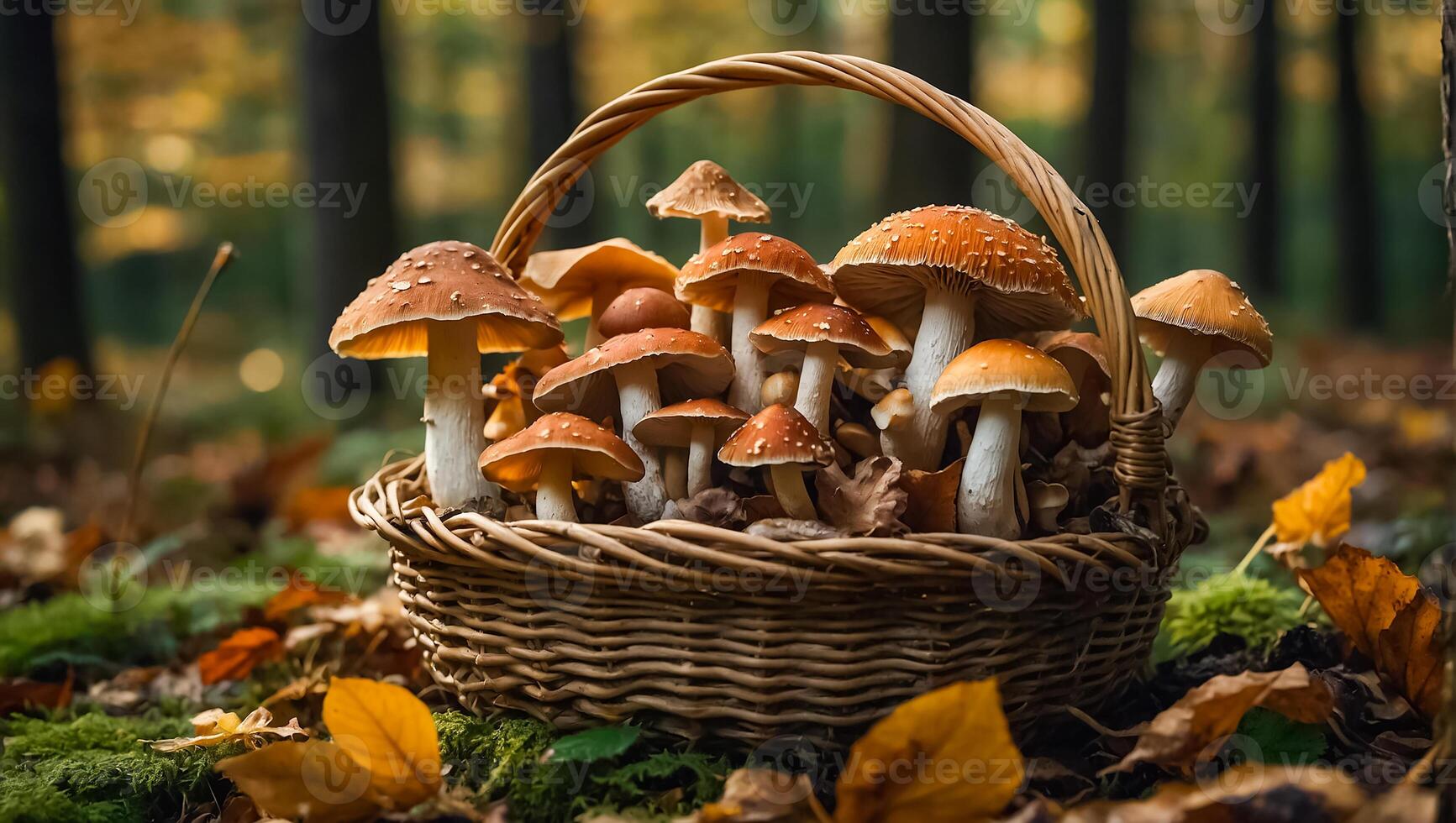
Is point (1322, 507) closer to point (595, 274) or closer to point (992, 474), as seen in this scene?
point (992, 474)

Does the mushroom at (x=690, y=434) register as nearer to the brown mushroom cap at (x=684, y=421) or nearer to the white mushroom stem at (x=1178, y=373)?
the brown mushroom cap at (x=684, y=421)

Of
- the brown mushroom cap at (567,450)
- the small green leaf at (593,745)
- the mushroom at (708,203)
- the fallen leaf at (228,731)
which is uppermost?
the mushroom at (708,203)

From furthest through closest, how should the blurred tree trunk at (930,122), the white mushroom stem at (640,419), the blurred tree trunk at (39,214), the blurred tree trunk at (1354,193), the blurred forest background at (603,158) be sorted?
the blurred tree trunk at (1354,193) → the blurred tree trunk at (39,214) → the blurred forest background at (603,158) → the blurred tree trunk at (930,122) → the white mushroom stem at (640,419)

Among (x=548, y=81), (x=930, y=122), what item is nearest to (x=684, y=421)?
(x=930, y=122)

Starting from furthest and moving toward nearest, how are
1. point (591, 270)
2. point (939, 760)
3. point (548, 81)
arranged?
point (548, 81) < point (591, 270) < point (939, 760)

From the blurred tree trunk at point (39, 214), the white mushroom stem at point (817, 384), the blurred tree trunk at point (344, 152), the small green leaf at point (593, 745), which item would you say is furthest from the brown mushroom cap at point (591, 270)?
the blurred tree trunk at point (39, 214)

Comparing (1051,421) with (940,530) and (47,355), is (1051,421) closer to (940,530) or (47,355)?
(940,530)
